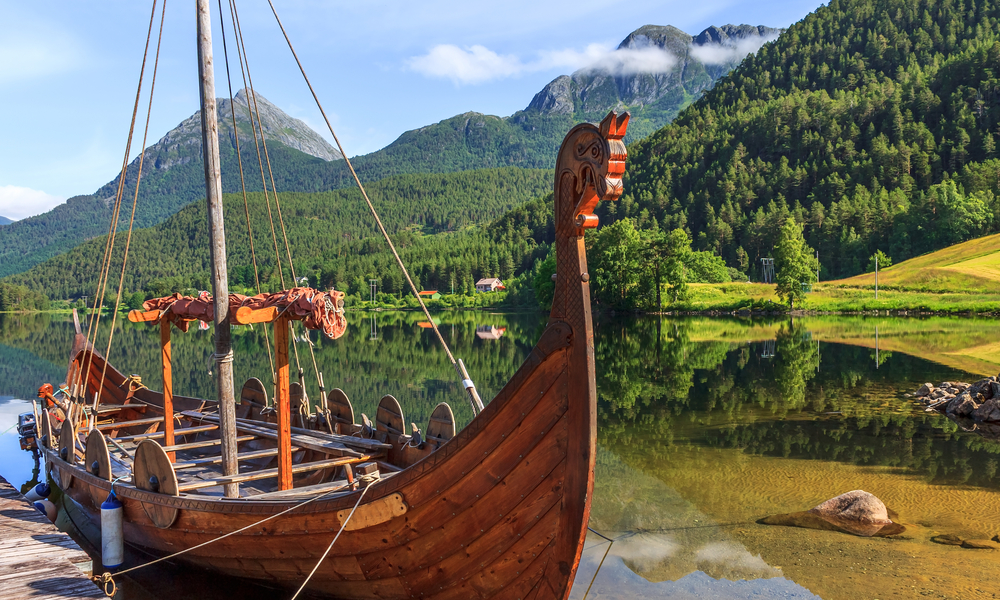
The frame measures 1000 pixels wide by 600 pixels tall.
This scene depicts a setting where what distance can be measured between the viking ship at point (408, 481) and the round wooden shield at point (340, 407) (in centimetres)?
131

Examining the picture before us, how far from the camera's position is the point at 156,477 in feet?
25.6

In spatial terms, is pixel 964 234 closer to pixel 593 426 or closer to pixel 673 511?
pixel 673 511

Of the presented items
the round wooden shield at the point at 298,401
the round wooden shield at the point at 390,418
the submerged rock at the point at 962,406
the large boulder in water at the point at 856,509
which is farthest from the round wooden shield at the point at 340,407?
the submerged rock at the point at 962,406

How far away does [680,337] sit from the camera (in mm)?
44938

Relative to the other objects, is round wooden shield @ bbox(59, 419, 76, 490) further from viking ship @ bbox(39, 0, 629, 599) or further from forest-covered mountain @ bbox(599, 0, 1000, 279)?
forest-covered mountain @ bbox(599, 0, 1000, 279)

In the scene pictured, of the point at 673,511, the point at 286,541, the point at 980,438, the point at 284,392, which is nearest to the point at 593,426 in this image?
the point at 286,541

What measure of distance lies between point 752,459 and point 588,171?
11436 millimetres

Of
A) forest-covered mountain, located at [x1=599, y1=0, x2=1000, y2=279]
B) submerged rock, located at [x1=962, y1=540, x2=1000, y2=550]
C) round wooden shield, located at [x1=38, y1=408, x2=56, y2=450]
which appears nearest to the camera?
submerged rock, located at [x1=962, y1=540, x2=1000, y2=550]

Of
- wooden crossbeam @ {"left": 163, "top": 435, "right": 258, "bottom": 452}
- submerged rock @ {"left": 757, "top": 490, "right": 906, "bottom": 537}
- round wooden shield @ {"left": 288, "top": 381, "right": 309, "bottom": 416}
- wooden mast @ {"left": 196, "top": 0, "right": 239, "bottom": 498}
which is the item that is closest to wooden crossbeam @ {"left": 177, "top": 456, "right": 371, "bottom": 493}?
wooden mast @ {"left": 196, "top": 0, "right": 239, "bottom": 498}

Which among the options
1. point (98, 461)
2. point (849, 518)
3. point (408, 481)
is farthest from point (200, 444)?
point (849, 518)

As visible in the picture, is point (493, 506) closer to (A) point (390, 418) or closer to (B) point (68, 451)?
(A) point (390, 418)

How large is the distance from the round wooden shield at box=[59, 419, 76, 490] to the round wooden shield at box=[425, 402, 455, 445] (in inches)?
220

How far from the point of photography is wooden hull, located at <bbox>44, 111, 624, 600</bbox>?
5109mm

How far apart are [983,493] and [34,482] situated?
65.6 ft
